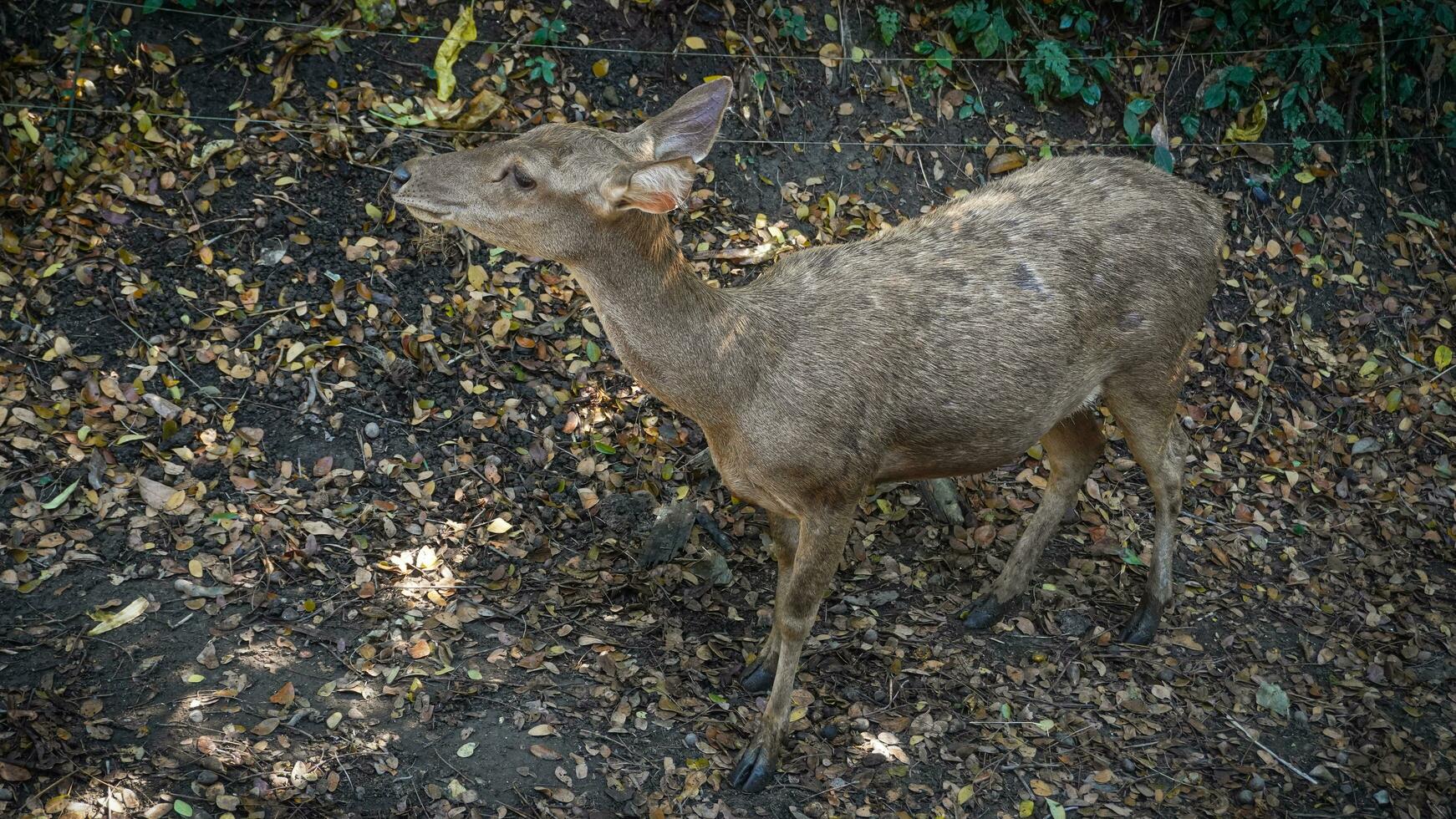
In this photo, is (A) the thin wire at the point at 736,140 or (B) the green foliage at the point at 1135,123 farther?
(B) the green foliage at the point at 1135,123

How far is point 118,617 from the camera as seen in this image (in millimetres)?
5289

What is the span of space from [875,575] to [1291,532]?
2803 millimetres

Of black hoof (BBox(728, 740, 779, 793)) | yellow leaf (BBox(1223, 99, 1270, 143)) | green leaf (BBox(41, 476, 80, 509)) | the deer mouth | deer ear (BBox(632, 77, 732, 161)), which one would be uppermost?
deer ear (BBox(632, 77, 732, 161))

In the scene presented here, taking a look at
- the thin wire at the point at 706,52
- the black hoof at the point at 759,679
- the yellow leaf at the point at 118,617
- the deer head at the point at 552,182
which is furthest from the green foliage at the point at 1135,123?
the yellow leaf at the point at 118,617

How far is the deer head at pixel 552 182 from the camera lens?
482 centimetres

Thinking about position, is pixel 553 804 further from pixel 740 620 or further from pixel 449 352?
pixel 449 352

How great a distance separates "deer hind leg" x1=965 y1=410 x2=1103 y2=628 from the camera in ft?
21.7

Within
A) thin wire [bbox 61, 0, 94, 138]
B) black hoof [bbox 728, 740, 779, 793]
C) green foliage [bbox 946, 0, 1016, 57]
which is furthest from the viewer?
green foliage [bbox 946, 0, 1016, 57]

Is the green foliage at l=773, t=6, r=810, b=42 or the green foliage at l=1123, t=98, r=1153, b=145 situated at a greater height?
the green foliage at l=773, t=6, r=810, b=42

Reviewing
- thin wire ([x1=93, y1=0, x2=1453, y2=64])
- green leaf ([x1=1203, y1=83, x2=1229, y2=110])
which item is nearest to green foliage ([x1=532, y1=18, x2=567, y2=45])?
thin wire ([x1=93, y1=0, x2=1453, y2=64])

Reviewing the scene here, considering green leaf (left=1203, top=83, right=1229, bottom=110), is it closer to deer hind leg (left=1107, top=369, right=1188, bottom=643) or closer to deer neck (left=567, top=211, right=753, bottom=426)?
deer hind leg (left=1107, top=369, right=1188, bottom=643)

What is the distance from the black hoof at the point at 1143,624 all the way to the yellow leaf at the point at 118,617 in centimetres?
498

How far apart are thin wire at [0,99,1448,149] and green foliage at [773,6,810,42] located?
760mm

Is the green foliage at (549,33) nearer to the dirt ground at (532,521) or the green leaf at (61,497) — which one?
the dirt ground at (532,521)
